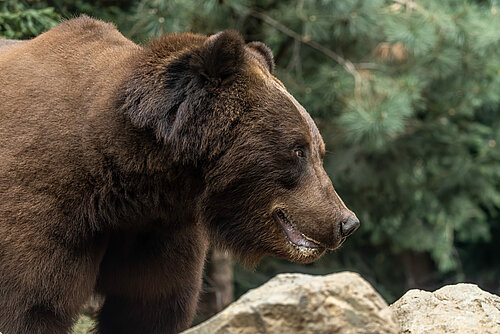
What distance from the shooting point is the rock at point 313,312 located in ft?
7.48

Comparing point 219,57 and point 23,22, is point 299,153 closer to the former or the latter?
point 219,57

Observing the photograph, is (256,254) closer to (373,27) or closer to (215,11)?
(215,11)

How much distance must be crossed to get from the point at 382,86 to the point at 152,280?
149 inches

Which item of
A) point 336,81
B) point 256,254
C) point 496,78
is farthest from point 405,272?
point 256,254

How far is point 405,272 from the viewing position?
11.4 m

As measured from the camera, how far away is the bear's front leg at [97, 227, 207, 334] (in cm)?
380

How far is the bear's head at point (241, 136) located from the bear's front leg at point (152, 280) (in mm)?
390

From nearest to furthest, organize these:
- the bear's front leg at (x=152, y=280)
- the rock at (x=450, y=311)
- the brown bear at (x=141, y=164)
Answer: the rock at (x=450, y=311) → the brown bear at (x=141, y=164) → the bear's front leg at (x=152, y=280)

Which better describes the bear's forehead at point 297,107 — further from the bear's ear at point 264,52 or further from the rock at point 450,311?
the rock at point 450,311

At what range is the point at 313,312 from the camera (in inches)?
90.3

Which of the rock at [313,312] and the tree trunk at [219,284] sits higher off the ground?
the rock at [313,312]

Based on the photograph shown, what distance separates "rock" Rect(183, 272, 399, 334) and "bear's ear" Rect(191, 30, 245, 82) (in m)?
1.41

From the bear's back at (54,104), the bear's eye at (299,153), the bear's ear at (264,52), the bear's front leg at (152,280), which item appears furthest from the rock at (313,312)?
the bear's ear at (264,52)

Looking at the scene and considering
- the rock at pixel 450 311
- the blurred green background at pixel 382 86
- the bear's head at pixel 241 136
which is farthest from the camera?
the blurred green background at pixel 382 86
